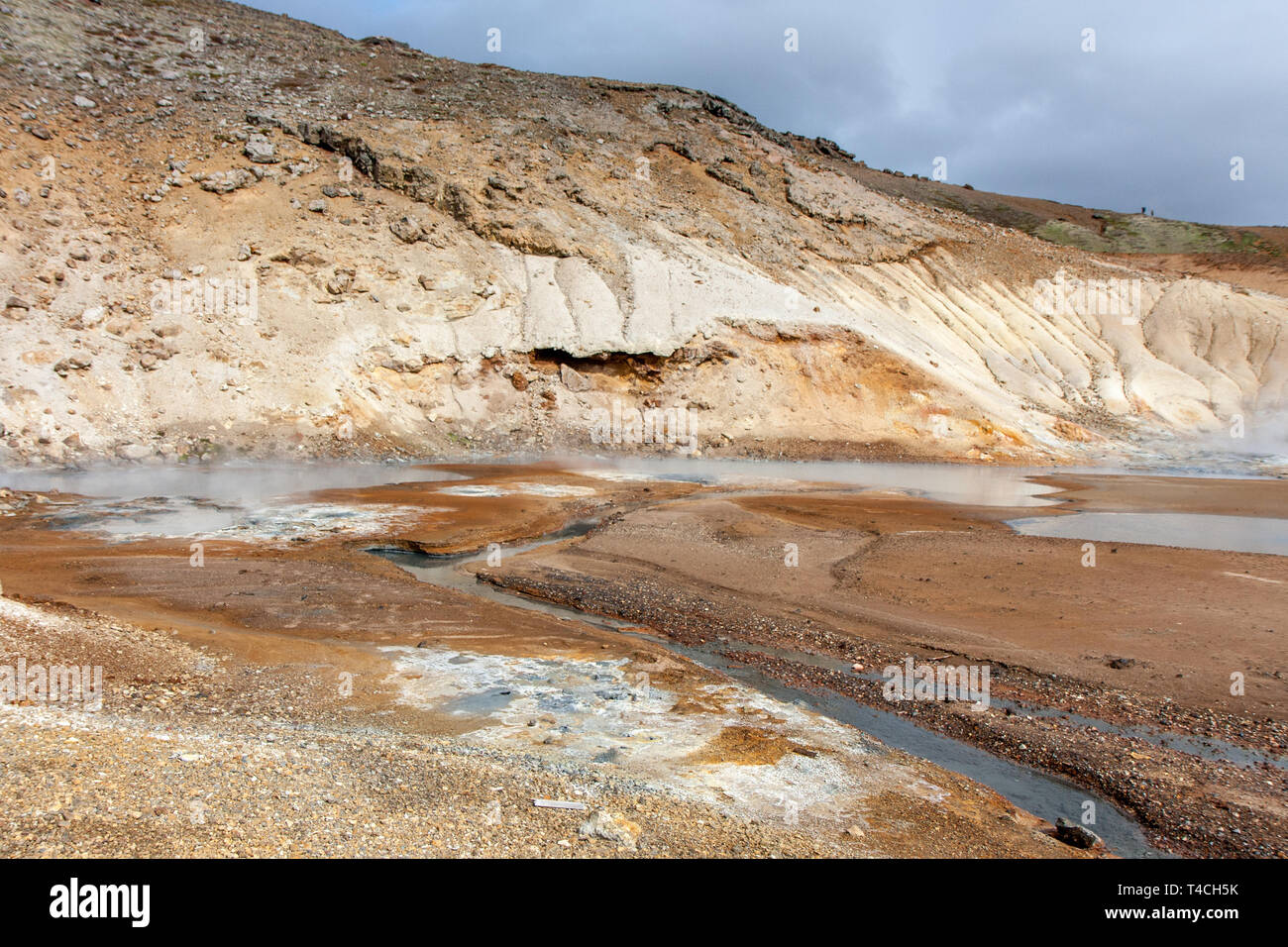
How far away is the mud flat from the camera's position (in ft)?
15.1

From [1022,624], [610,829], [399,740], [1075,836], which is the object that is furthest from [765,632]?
[610,829]

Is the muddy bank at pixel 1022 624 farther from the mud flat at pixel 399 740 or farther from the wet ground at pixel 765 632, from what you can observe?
the mud flat at pixel 399 740

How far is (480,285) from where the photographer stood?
30.0m

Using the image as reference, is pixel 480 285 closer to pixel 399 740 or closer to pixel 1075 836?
pixel 399 740

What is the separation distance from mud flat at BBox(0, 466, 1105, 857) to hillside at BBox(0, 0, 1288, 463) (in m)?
14.4

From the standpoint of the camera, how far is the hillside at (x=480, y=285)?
82.0ft

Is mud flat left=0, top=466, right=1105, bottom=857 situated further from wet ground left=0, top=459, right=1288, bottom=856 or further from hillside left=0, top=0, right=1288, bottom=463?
hillside left=0, top=0, right=1288, bottom=463

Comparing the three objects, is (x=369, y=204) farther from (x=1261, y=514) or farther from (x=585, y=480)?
(x=1261, y=514)

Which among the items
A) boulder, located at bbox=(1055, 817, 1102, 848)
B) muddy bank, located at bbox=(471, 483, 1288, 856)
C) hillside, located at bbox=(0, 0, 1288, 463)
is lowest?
boulder, located at bbox=(1055, 817, 1102, 848)

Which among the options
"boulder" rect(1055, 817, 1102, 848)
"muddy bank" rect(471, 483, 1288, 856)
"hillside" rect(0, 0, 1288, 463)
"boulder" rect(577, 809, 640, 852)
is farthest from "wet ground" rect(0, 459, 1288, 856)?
"hillside" rect(0, 0, 1288, 463)

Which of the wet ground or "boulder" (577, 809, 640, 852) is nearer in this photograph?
"boulder" (577, 809, 640, 852)

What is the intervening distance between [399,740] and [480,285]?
84.6 ft
